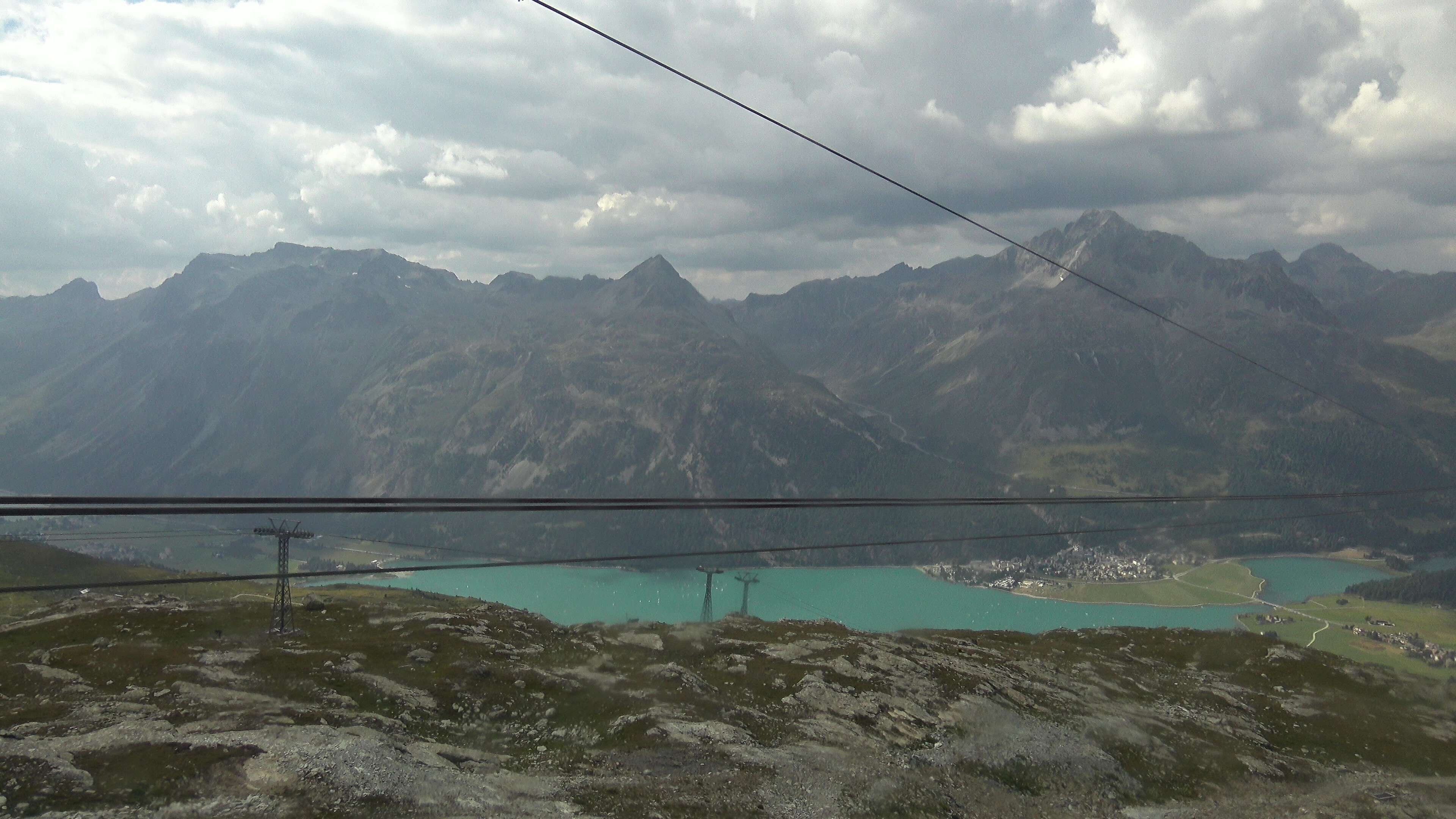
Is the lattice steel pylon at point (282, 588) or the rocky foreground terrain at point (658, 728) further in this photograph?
the lattice steel pylon at point (282, 588)

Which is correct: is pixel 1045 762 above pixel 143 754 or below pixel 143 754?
below

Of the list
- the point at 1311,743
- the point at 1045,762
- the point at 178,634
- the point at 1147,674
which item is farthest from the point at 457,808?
the point at 1147,674

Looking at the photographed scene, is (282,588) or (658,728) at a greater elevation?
(282,588)

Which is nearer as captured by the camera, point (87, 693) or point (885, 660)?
point (87, 693)

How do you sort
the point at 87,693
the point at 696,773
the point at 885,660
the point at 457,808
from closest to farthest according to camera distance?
the point at 457,808 < the point at 696,773 < the point at 87,693 < the point at 885,660

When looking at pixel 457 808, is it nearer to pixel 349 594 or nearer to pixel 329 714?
pixel 329 714

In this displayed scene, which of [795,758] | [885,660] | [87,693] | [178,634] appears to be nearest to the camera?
[795,758]

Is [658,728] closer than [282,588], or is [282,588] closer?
[658,728]

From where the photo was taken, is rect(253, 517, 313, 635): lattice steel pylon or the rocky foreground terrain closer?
the rocky foreground terrain
